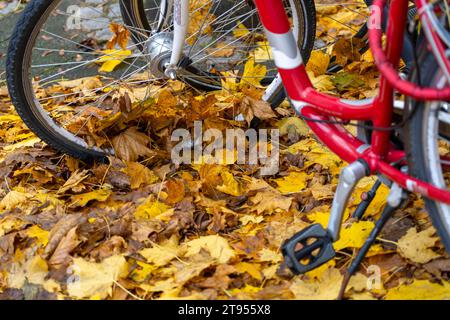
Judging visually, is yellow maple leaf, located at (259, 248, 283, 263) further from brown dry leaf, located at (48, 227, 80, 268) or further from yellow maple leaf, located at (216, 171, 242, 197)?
brown dry leaf, located at (48, 227, 80, 268)

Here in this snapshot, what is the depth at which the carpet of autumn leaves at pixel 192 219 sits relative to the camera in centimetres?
206

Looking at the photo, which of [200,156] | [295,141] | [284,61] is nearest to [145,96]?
[200,156]

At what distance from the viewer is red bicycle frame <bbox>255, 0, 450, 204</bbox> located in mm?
1680

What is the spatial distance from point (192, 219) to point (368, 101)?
A: 2.64 ft

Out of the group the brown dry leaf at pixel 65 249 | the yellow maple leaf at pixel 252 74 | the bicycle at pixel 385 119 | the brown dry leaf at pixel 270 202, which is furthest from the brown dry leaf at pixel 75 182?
the bicycle at pixel 385 119

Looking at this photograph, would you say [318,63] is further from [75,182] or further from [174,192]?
[75,182]

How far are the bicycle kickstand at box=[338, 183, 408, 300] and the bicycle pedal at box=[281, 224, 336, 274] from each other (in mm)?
91

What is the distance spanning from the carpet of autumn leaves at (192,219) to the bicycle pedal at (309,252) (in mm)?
77

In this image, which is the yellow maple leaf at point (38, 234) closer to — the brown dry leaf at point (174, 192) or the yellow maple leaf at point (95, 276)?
the yellow maple leaf at point (95, 276)

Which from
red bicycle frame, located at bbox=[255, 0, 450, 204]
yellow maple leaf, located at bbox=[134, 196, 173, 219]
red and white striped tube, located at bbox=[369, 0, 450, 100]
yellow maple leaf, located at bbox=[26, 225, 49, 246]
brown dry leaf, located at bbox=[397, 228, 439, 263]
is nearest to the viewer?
red and white striped tube, located at bbox=[369, 0, 450, 100]

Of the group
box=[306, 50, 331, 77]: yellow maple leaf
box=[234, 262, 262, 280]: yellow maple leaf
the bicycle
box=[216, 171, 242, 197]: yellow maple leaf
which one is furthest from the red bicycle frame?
box=[306, 50, 331, 77]: yellow maple leaf

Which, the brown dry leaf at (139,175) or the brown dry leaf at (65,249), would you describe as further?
the brown dry leaf at (139,175)

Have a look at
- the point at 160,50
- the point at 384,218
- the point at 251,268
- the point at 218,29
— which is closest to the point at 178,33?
the point at 160,50

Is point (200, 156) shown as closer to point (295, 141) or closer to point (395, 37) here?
point (295, 141)
